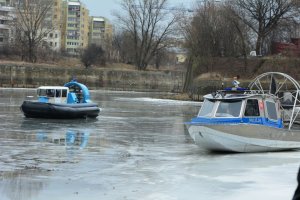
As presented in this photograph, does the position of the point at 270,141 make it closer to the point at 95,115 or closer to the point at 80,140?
the point at 80,140

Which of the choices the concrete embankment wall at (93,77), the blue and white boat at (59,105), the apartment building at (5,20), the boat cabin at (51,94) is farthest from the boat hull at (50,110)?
the apartment building at (5,20)

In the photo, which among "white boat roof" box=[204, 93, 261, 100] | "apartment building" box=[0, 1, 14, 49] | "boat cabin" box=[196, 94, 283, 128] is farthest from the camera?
"apartment building" box=[0, 1, 14, 49]

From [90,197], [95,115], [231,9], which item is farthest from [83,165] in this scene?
[231,9]

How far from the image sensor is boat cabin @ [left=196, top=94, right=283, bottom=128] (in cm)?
1579

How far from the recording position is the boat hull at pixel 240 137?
15422 millimetres

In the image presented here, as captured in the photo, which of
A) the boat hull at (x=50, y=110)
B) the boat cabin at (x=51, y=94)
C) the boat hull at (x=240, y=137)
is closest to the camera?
the boat hull at (x=240, y=137)

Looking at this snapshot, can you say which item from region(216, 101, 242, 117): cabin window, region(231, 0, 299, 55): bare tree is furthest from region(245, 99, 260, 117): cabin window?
region(231, 0, 299, 55): bare tree

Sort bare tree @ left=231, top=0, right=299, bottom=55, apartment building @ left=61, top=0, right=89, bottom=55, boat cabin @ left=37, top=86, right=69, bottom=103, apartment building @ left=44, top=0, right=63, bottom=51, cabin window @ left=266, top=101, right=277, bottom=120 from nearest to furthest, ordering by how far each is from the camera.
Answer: cabin window @ left=266, top=101, right=277, bottom=120 → boat cabin @ left=37, top=86, right=69, bottom=103 → bare tree @ left=231, top=0, right=299, bottom=55 → apartment building @ left=44, top=0, right=63, bottom=51 → apartment building @ left=61, top=0, right=89, bottom=55

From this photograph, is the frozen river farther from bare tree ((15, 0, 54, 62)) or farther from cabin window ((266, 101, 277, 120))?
bare tree ((15, 0, 54, 62))

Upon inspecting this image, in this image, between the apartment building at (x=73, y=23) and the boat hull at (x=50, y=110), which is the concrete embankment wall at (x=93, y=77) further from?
the apartment building at (x=73, y=23)

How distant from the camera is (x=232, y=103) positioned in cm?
1599

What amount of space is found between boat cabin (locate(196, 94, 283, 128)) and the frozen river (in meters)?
1.05

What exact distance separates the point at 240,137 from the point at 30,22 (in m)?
90.0

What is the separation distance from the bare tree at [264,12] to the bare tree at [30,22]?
44943mm
